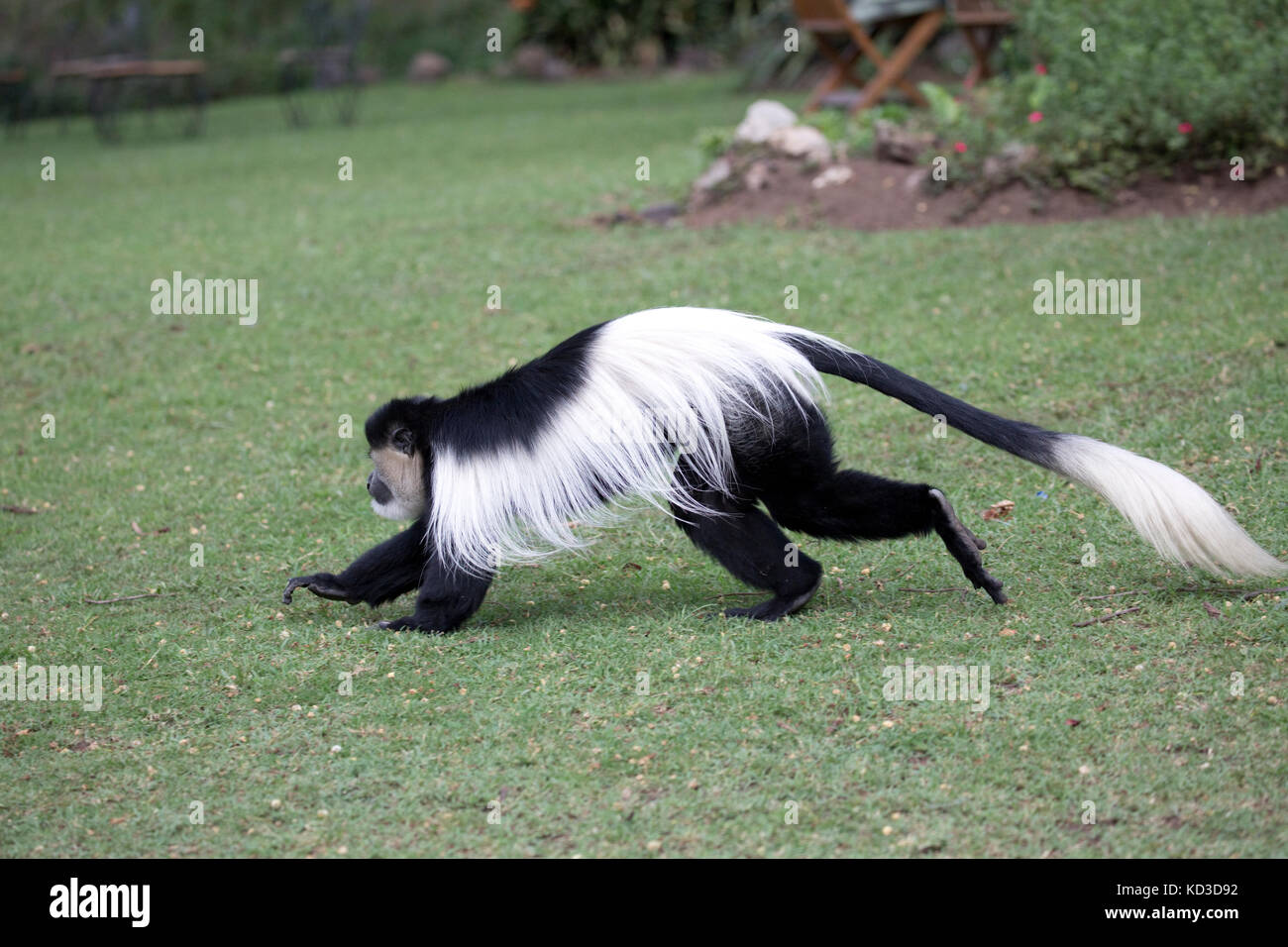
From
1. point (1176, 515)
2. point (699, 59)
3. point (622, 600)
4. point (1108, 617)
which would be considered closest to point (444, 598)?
point (622, 600)

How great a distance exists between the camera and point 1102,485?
→ 4.26 m

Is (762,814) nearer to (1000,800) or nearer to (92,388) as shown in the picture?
(1000,800)

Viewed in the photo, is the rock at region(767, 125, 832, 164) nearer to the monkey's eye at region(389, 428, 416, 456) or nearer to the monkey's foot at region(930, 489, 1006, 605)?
the monkey's foot at region(930, 489, 1006, 605)

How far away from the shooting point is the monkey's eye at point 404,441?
15.4 ft

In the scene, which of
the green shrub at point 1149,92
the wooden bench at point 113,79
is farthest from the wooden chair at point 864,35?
the wooden bench at point 113,79

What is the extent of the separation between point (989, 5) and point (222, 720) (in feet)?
42.6

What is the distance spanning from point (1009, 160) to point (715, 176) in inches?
94.8

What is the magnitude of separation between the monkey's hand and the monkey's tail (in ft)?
6.79

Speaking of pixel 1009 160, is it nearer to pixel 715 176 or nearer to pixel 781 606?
pixel 715 176

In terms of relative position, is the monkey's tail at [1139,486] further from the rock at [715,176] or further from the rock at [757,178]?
the rock at [715,176]

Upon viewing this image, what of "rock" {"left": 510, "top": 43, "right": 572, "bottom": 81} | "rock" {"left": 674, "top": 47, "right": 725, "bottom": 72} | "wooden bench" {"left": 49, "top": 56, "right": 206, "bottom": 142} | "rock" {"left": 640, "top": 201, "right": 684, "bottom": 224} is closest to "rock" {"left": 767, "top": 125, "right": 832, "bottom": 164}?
"rock" {"left": 640, "top": 201, "right": 684, "bottom": 224}

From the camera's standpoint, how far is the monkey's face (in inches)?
185

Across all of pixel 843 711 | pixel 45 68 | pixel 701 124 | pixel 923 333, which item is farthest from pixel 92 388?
pixel 45 68

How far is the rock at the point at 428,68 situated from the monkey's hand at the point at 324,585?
70.3ft
